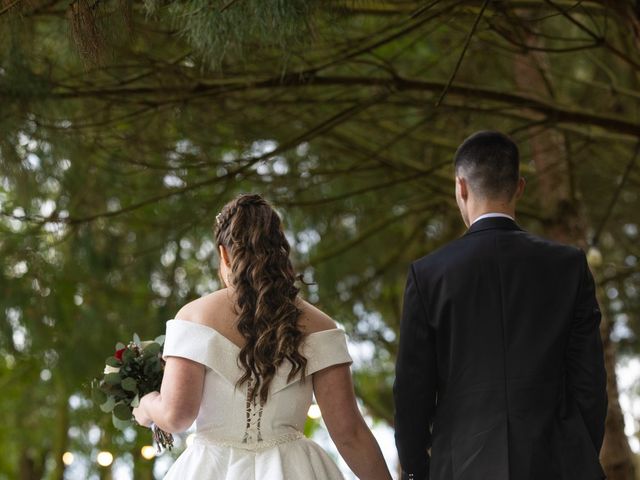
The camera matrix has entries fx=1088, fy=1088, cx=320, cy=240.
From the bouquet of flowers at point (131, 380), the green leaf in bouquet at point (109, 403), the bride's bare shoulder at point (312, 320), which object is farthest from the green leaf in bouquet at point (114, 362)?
the bride's bare shoulder at point (312, 320)

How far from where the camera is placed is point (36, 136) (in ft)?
15.0

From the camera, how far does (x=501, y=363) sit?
2.88 metres

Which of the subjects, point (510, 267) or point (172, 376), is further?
point (172, 376)

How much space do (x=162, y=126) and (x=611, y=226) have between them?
401 cm

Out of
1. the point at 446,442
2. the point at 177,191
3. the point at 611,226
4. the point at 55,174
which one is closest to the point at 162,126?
the point at 177,191

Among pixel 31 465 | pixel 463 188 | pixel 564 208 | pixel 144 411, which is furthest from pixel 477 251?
pixel 31 465

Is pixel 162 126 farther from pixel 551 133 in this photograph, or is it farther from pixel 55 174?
pixel 551 133

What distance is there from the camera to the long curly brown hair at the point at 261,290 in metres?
3.22

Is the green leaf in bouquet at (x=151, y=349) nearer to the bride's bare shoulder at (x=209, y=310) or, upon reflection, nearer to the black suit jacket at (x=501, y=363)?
the bride's bare shoulder at (x=209, y=310)

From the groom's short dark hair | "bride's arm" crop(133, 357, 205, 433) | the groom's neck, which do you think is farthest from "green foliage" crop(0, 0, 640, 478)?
the groom's neck

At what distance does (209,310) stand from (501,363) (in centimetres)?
91

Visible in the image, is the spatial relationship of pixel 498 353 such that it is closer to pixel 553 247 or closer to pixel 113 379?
pixel 553 247

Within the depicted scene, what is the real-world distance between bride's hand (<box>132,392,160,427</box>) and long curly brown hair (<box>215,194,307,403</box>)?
13.7 inches

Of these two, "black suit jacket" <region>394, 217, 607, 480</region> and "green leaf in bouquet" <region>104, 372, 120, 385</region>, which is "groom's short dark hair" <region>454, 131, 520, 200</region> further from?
"green leaf in bouquet" <region>104, 372, 120, 385</region>
